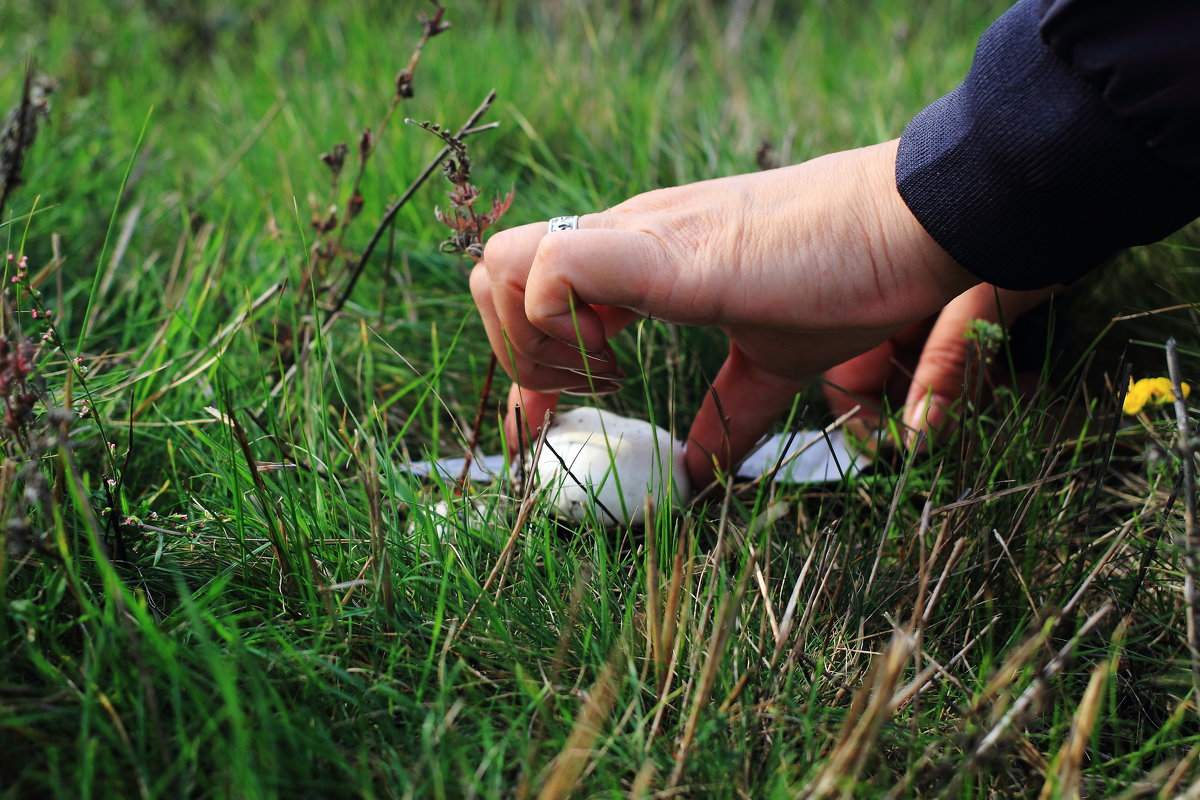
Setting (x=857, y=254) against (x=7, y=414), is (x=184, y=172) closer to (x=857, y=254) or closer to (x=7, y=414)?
(x=7, y=414)

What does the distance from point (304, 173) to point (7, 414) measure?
5.73ft

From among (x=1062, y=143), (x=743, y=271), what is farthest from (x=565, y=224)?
(x=1062, y=143)

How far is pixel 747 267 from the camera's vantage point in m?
1.31

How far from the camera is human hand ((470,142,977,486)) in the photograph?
1318 mm

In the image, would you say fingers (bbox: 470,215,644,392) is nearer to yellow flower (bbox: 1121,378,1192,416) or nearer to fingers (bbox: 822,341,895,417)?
fingers (bbox: 822,341,895,417)

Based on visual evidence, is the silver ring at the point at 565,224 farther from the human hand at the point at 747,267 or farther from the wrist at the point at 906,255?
the wrist at the point at 906,255

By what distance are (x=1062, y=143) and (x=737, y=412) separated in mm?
664

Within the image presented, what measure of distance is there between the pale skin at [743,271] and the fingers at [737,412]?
6 cm

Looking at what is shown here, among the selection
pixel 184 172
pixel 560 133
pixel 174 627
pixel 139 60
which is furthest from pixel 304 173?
pixel 174 627

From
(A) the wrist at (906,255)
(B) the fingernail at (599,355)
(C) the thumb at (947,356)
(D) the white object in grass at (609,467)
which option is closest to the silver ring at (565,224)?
(B) the fingernail at (599,355)

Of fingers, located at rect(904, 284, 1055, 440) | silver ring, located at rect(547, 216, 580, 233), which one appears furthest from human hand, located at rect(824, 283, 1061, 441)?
silver ring, located at rect(547, 216, 580, 233)

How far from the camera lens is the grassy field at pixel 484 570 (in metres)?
1.01

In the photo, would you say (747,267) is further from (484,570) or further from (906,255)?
(484,570)

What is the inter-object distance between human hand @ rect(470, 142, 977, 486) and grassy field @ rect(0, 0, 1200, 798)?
143 millimetres
